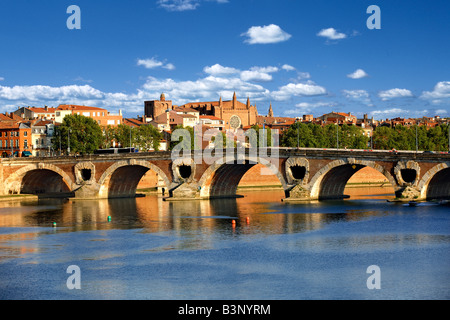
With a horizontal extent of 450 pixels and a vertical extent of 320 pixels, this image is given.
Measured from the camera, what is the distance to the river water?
36.0 m

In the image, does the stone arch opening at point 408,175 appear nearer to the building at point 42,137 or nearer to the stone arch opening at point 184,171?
the stone arch opening at point 184,171

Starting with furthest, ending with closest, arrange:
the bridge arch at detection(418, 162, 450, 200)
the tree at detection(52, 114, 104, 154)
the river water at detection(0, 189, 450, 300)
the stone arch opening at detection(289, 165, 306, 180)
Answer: the tree at detection(52, 114, 104, 154) < the stone arch opening at detection(289, 165, 306, 180) < the bridge arch at detection(418, 162, 450, 200) < the river water at detection(0, 189, 450, 300)

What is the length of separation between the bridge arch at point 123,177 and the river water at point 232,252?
1233 cm

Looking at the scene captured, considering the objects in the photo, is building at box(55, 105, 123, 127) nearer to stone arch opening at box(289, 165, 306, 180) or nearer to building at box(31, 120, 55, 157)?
building at box(31, 120, 55, 157)

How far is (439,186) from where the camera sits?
233ft

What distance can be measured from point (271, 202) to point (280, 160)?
6.12 metres

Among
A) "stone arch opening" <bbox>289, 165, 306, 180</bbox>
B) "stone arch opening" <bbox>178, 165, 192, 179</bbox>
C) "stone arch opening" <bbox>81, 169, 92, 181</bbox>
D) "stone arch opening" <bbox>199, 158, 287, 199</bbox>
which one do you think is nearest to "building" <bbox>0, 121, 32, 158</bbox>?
"stone arch opening" <bbox>81, 169, 92, 181</bbox>

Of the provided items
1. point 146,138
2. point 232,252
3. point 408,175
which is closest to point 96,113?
point 146,138

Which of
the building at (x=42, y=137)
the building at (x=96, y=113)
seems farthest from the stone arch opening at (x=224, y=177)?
the building at (x=96, y=113)

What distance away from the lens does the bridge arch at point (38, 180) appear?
92875mm

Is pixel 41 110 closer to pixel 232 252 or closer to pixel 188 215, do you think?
pixel 188 215

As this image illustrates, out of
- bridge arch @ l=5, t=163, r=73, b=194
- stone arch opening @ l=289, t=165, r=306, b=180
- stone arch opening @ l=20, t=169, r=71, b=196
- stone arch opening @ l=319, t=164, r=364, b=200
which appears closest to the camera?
stone arch opening @ l=319, t=164, r=364, b=200

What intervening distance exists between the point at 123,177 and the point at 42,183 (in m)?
A: 14.9
